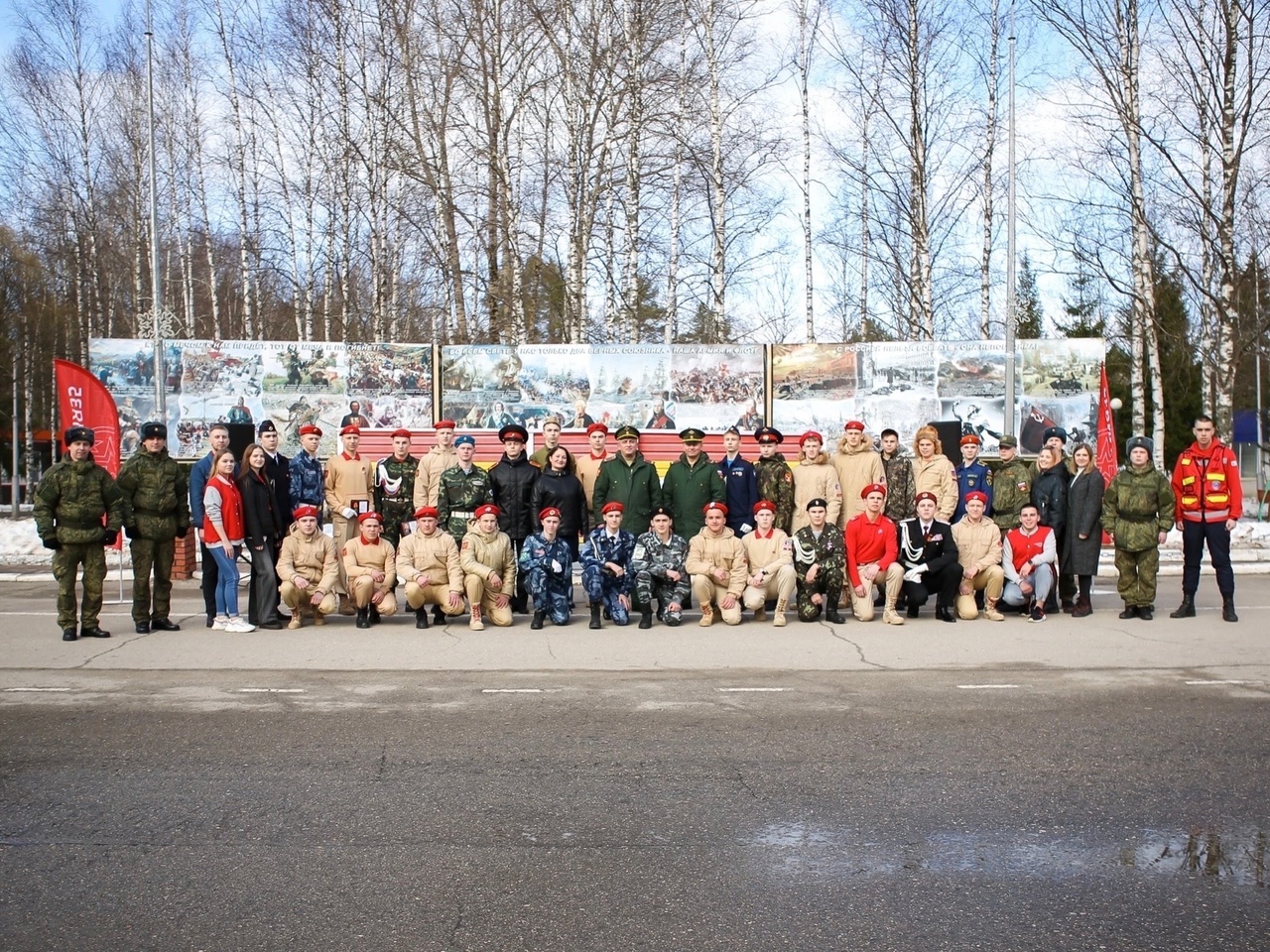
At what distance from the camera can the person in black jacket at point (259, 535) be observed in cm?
1101

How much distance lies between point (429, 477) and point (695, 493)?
9.30ft

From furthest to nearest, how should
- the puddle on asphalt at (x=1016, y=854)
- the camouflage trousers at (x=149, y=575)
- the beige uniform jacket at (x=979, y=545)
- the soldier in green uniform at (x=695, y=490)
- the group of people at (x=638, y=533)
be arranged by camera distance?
the soldier in green uniform at (x=695, y=490) < the beige uniform jacket at (x=979, y=545) < the group of people at (x=638, y=533) < the camouflage trousers at (x=149, y=575) < the puddle on asphalt at (x=1016, y=854)

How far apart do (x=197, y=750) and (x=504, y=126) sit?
19.9m

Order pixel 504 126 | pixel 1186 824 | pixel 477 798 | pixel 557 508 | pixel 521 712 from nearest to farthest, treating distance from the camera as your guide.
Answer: pixel 1186 824 < pixel 477 798 < pixel 521 712 < pixel 557 508 < pixel 504 126

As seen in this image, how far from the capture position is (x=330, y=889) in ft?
14.1

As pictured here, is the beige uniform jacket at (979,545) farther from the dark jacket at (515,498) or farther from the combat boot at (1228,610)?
the dark jacket at (515,498)

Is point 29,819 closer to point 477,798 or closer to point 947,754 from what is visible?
point 477,798

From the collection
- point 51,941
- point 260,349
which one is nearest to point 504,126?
point 260,349

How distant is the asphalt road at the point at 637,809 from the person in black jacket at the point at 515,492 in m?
3.32

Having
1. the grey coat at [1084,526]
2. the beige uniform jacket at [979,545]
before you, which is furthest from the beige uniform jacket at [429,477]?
the grey coat at [1084,526]

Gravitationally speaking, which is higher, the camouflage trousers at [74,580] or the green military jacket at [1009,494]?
the green military jacket at [1009,494]

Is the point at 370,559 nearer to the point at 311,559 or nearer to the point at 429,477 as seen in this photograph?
the point at 311,559

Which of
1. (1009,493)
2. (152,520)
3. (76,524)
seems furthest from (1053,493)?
(76,524)

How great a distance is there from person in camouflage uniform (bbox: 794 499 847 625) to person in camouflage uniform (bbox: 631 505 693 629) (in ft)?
3.74
